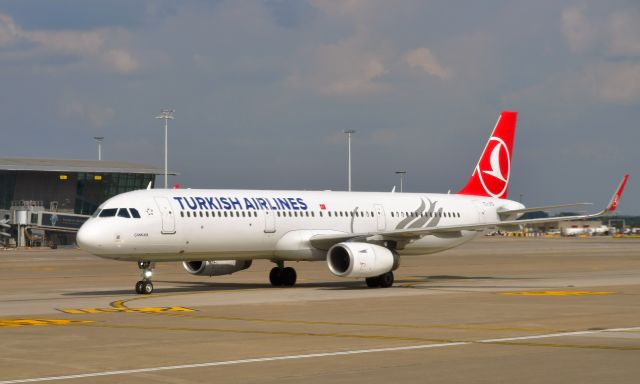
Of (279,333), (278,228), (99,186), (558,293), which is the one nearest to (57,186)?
(99,186)

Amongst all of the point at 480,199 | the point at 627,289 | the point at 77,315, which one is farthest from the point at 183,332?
the point at 480,199

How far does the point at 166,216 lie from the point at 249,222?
11.6ft

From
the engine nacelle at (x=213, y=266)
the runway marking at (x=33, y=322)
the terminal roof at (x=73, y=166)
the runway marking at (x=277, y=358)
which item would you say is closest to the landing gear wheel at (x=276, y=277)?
the engine nacelle at (x=213, y=266)

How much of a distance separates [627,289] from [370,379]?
22236 mm

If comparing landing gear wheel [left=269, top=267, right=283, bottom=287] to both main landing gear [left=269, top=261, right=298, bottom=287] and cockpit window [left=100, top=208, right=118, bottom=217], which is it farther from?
cockpit window [left=100, top=208, right=118, bottom=217]

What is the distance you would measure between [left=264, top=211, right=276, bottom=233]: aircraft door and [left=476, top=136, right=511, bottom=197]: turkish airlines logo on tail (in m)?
14.1

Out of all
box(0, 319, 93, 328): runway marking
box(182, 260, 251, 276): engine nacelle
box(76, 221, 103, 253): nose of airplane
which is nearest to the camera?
box(0, 319, 93, 328): runway marking

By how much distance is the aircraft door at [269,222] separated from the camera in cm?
3722

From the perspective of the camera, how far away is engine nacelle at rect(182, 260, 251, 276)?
128 feet

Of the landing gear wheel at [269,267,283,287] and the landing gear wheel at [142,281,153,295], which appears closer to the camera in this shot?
the landing gear wheel at [142,281,153,295]

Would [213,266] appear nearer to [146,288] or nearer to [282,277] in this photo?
[282,277]

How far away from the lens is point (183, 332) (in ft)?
70.6

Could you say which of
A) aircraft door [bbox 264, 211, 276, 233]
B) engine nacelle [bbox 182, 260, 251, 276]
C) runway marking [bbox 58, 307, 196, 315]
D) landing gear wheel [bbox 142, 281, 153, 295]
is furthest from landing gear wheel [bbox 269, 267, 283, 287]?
runway marking [bbox 58, 307, 196, 315]

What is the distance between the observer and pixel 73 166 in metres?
118
